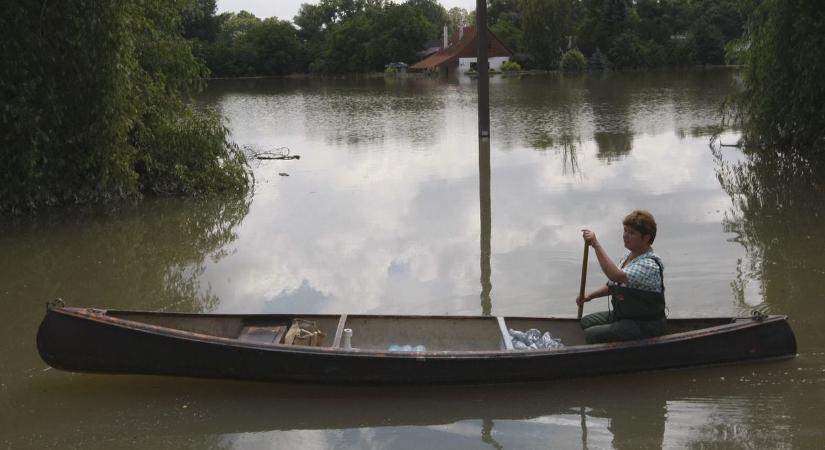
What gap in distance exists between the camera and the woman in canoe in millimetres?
6887

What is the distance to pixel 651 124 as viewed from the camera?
83.8 ft

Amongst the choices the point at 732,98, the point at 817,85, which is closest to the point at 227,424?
the point at 817,85

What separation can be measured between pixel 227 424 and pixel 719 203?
983 cm

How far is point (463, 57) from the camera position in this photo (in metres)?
79.2

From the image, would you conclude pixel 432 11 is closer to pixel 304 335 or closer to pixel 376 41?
pixel 376 41

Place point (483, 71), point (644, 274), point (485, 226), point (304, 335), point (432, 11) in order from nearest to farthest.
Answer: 1. point (644, 274)
2. point (304, 335)
3. point (485, 226)
4. point (483, 71)
5. point (432, 11)

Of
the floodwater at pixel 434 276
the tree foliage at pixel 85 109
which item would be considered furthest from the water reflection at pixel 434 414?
the tree foliage at pixel 85 109

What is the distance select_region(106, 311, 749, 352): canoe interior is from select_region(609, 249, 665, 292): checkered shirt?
2.89 ft

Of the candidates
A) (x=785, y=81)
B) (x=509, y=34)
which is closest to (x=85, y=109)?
(x=785, y=81)

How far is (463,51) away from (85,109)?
68.8 meters

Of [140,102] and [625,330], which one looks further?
[140,102]

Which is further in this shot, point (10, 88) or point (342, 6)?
point (342, 6)

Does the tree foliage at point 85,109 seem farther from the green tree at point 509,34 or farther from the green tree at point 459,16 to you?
the green tree at point 459,16

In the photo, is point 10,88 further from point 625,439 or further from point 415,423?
point 625,439
